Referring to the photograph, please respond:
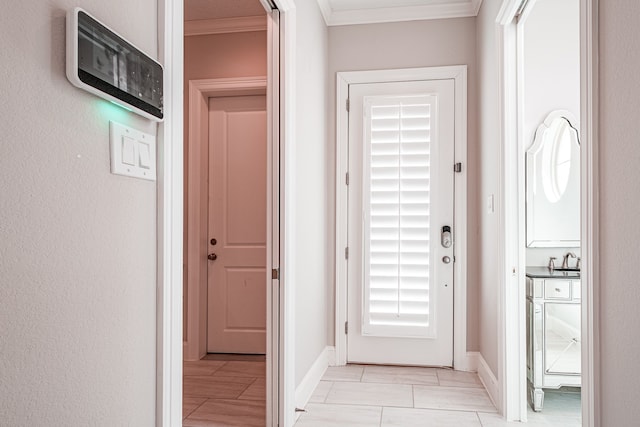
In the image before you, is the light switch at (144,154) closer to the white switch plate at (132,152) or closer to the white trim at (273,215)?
the white switch plate at (132,152)

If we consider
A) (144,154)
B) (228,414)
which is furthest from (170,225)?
(228,414)

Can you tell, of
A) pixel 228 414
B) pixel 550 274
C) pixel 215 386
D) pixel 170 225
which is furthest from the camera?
pixel 215 386

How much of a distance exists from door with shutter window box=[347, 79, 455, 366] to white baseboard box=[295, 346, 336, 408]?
18cm

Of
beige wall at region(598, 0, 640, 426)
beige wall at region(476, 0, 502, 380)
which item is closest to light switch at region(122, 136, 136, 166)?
beige wall at region(598, 0, 640, 426)

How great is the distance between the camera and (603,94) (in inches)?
57.6

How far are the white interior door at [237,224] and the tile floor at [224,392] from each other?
0.80 feet

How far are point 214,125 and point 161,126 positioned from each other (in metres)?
3.10

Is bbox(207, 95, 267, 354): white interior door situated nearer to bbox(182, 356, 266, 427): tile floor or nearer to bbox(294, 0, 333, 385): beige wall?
bbox(182, 356, 266, 427): tile floor

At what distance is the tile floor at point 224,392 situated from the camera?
2.82 meters

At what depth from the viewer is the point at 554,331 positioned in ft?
9.73

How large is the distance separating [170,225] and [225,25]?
10.8 feet

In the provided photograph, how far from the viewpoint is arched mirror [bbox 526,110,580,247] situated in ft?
11.0

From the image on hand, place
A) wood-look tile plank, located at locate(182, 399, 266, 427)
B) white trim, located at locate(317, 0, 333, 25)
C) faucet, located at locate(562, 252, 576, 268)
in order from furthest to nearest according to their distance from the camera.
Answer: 1. white trim, located at locate(317, 0, 333, 25)
2. faucet, located at locate(562, 252, 576, 268)
3. wood-look tile plank, located at locate(182, 399, 266, 427)

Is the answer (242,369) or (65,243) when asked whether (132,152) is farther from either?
(242,369)
